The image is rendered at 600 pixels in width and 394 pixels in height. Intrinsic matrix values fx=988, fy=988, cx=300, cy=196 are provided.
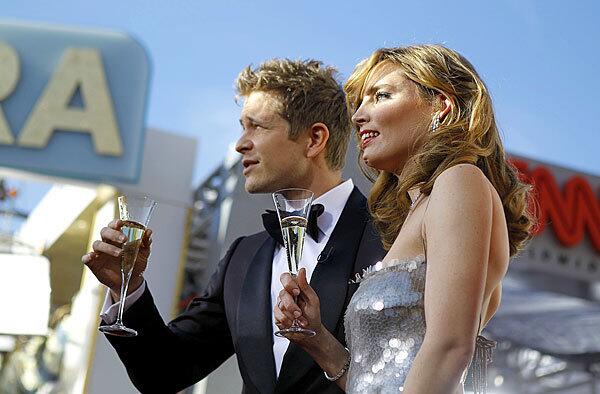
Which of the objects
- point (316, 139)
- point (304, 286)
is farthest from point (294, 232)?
point (316, 139)

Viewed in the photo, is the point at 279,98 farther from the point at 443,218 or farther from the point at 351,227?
the point at 443,218

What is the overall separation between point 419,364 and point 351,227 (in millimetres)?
854

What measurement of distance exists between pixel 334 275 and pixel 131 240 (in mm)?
462

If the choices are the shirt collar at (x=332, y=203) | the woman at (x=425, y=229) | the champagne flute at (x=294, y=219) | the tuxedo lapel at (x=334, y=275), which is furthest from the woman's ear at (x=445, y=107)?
the shirt collar at (x=332, y=203)

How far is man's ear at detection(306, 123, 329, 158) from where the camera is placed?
2420mm

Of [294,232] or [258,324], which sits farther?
[258,324]

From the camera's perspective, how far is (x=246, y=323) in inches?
83.1

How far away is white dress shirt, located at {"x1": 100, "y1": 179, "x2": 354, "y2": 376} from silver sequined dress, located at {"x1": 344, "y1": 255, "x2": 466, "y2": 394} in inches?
18.9

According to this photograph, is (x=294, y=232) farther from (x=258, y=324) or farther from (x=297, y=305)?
(x=258, y=324)

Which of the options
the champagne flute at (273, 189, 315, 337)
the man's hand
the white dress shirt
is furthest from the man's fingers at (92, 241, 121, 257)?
the champagne flute at (273, 189, 315, 337)

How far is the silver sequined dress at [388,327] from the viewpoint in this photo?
5.04 feet

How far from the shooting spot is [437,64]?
1.77m

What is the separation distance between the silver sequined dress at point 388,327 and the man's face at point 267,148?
2.46ft

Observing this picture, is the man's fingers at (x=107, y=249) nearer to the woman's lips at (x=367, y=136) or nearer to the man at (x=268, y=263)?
the man at (x=268, y=263)
